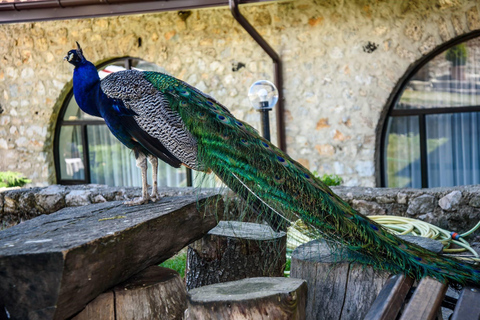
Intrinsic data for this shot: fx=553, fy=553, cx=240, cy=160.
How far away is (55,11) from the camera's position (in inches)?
263

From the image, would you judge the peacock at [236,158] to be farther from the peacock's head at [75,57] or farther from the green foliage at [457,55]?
the green foliage at [457,55]

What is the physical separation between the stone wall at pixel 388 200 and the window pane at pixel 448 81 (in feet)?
Result: 7.50

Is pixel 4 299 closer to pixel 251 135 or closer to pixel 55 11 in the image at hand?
pixel 251 135

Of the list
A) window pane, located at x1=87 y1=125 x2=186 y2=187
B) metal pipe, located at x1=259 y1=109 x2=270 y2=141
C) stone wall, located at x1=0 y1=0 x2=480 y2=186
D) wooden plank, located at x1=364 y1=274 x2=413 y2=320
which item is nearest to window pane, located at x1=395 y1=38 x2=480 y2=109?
stone wall, located at x1=0 y1=0 x2=480 y2=186

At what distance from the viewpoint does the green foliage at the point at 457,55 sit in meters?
6.18

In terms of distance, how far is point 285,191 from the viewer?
2.61 m

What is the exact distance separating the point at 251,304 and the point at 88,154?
645cm

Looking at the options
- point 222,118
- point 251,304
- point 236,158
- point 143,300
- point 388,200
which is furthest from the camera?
→ point 388,200

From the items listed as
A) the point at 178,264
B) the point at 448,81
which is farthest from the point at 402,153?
the point at 178,264

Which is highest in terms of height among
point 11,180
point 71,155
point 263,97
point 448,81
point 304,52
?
point 304,52

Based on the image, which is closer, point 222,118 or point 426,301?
point 426,301

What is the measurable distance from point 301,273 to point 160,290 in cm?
69

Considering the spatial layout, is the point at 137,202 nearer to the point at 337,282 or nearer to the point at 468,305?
the point at 337,282

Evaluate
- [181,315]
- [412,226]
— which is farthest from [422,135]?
[181,315]
